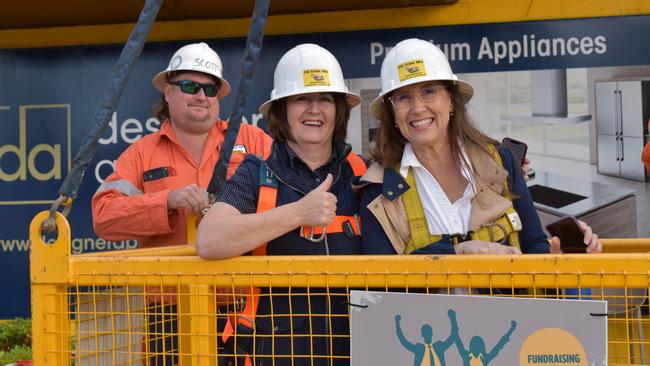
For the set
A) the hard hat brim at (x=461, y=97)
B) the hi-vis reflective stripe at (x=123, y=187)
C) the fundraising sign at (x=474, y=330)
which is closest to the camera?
the fundraising sign at (x=474, y=330)

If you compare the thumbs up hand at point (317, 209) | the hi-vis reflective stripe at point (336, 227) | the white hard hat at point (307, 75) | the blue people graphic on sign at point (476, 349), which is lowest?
the blue people graphic on sign at point (476, 349)

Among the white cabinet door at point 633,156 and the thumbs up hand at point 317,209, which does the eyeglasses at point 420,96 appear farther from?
the white cabinet door at point 633,156

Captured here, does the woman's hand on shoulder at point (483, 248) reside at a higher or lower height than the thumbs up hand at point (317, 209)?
lower

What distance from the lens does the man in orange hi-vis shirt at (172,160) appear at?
3975mm

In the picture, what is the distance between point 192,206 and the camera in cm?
367

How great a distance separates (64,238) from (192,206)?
103 centimetres

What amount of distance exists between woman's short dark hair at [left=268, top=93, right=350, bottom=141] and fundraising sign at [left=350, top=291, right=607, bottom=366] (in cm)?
86

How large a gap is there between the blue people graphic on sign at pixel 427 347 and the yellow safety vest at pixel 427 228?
47 centimetres

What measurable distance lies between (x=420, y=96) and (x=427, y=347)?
96cm

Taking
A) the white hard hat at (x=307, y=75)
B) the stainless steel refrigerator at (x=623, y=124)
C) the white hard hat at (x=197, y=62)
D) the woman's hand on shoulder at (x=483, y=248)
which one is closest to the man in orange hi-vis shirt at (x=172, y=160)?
the white hard hat at (x=197, y=62)

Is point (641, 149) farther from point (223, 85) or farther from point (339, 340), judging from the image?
point (339, 340)

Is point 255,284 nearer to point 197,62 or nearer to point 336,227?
point 336,227

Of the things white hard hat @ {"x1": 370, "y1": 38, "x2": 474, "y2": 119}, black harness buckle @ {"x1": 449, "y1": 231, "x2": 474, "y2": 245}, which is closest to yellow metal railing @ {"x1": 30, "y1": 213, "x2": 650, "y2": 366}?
black harness buckle @ {"x1": 449, "y1": 231, "x2": 474, "y2": 245}

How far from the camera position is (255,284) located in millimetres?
2557
